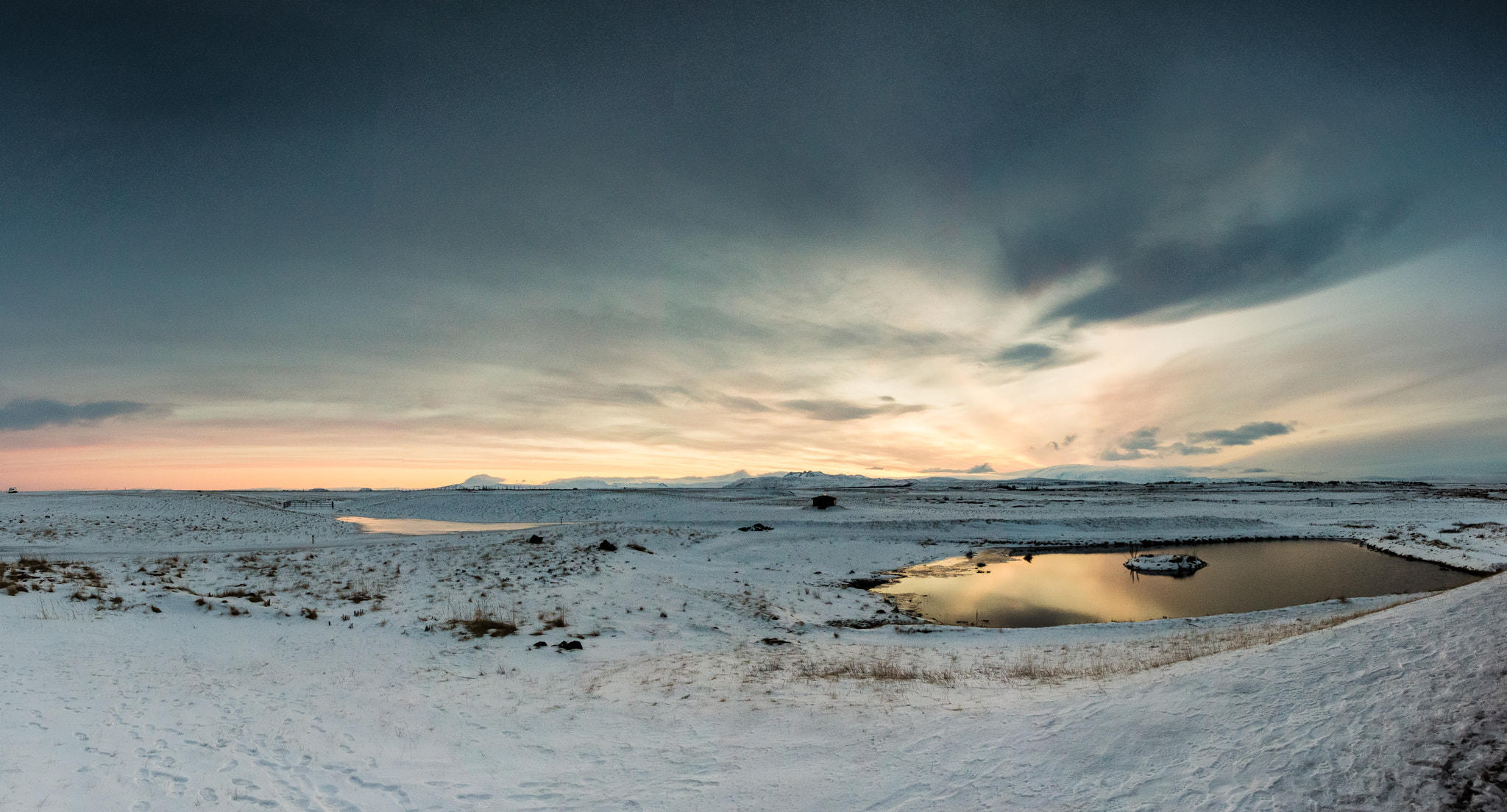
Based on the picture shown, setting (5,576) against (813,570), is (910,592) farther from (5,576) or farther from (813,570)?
(5,576)

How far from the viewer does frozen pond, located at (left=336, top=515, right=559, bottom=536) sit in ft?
158

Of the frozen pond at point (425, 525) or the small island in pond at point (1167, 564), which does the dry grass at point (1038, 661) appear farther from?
the frozen pond at point (425, 525)

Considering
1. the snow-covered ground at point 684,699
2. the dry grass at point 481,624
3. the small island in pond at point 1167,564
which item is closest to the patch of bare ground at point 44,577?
the snow-covered ground at point 684,699

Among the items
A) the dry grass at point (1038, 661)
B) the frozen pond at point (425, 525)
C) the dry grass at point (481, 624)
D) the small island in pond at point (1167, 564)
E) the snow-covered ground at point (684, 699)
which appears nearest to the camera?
the snow-covered ground at point (684, 699)

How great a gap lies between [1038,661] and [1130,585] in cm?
1969

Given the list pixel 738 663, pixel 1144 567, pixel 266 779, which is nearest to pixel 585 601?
pixel 738 663

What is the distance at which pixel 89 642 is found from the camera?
14961mm

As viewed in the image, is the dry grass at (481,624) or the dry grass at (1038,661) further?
the dry grass at (481,624)

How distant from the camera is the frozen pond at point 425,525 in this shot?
48.1 m

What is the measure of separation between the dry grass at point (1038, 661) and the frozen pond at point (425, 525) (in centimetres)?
3603

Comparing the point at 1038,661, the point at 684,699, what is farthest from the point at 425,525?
the point at 1038,661

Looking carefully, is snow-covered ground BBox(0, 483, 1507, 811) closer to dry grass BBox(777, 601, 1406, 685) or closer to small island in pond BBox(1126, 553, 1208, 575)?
dry grass BBox(777, 601, 1406, 685)

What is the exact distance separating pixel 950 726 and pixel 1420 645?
6995 mm

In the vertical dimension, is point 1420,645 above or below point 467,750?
above
